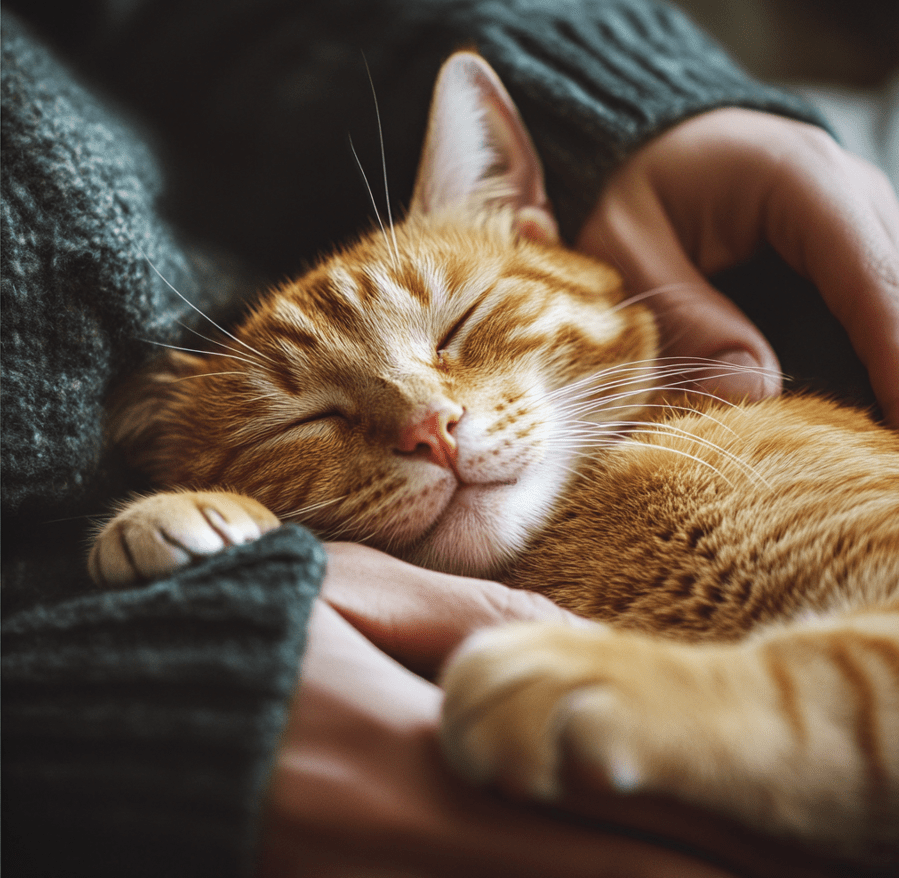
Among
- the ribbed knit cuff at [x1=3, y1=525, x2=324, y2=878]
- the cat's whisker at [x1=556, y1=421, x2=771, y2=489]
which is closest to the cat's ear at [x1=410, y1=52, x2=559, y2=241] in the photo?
the cat's whisker at [x1=556, y1=421, x2=771, y2=489]

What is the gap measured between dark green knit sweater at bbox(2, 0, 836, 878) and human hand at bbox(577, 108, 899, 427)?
0.24ft

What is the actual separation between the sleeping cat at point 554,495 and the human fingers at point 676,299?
0.05m

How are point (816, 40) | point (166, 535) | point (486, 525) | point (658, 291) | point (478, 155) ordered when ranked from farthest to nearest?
1. point (816, 40)
2. point (478, 155)
3. point (658, 291)
4. point (486, 525)
5. point (166, 535)

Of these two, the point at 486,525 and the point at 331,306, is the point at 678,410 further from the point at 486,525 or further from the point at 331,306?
the point at 331,306

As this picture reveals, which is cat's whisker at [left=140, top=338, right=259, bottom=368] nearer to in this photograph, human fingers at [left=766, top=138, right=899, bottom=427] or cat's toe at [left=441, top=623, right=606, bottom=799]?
cat's toe at [left=441, top=623, right=606, bottom=799]

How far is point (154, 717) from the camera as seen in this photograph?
0.62 metres

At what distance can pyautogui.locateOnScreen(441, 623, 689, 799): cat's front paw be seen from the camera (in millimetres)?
493

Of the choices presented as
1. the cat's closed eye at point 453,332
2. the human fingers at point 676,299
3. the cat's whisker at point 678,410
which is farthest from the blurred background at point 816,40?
the cat's closed eye at point 453,332

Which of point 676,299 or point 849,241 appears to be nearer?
point 849,241

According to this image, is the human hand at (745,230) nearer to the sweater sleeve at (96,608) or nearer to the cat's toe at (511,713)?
the cat's toe at (511,713)

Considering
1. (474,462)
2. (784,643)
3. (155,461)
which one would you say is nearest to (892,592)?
(784,643)

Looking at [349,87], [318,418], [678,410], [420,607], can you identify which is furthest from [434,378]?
[349,87]

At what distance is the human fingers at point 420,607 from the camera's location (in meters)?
0.80

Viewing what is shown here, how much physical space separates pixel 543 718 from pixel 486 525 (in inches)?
16.7
